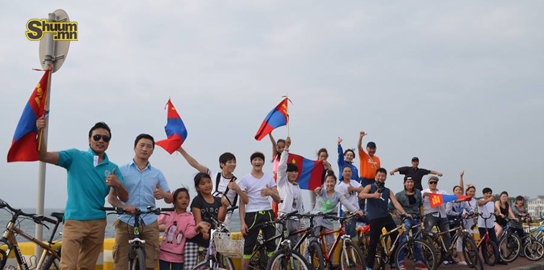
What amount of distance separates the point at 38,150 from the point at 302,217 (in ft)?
13.1

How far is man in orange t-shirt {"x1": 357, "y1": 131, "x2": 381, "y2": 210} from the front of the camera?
1167 centimetres

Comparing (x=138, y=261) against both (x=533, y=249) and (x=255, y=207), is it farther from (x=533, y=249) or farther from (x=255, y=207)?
(x=533, y=249)

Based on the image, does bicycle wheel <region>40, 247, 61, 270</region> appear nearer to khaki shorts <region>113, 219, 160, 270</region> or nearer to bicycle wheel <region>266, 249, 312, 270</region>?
khaki shorts <region>113, 219, 160, 270</region>

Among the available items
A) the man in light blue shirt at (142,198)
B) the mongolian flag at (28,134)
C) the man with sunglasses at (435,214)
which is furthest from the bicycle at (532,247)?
the mongolian flag at (28,134)

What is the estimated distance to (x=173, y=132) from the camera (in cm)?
898

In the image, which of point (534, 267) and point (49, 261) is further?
point (534, 267)

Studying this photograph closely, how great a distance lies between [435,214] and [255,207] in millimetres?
5066

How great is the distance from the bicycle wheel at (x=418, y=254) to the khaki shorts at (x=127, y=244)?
16.9 ft

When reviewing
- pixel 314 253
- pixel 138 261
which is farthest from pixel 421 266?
pixel 138 261

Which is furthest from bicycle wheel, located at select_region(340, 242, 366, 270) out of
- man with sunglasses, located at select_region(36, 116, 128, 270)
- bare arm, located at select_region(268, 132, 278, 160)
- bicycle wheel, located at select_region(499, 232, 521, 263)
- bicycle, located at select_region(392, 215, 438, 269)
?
bicycle wheel, located at select_region(499, 232, 521, 263)

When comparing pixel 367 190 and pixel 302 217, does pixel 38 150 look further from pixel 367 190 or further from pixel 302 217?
pixel 367 190

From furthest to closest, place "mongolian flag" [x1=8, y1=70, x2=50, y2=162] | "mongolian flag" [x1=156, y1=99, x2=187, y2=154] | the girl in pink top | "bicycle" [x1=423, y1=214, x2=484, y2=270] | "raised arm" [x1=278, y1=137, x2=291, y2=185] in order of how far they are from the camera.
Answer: "bicycle" [x1=423, y1=214, x2=484, y2=270], "mongolian flag" [x1=156, y1=99, x2=187, y2=154], "raised arm" [x1=278, y1=137, x2=291, y2=185], the girl in pink top, "mongolian flag" [x1=8, y1=70, x2=50, y2=162]

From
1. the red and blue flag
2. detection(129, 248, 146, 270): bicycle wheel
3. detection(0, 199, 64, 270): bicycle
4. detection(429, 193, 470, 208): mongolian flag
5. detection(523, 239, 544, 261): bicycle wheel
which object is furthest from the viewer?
detection(523, 239, 544, 261): bicycle wheel

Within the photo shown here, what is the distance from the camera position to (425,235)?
1000 cm
